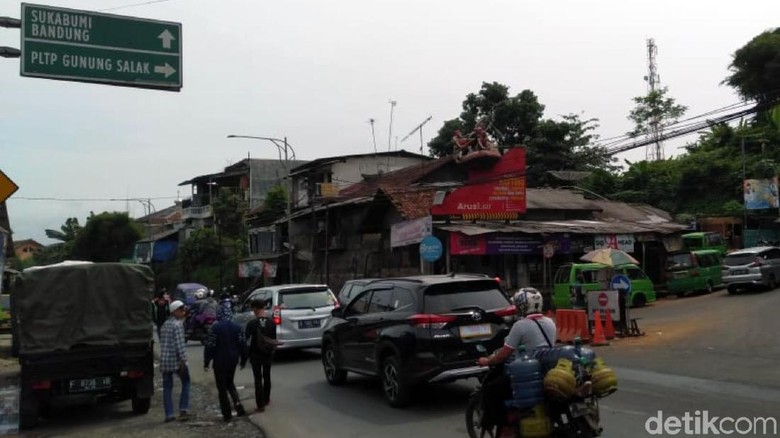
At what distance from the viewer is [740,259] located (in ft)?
84.8

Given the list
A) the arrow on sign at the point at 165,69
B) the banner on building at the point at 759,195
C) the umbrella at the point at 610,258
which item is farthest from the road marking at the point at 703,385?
the banner on building at the point at 759,195

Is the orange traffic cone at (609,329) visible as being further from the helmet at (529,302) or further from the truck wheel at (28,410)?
the truck wheel at (28,410)

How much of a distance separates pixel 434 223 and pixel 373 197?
443 cm

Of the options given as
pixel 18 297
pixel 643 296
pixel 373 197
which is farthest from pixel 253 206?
pixel 18 297

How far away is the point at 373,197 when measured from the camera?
1186 inches

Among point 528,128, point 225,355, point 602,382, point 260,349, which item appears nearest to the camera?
point 602,382

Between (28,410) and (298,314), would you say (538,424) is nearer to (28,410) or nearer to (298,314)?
(28,410)

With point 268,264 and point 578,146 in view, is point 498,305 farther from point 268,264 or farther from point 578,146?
point 578,146

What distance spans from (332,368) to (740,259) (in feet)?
65.6

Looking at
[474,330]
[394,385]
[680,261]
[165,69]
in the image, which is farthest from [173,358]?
[680,261]

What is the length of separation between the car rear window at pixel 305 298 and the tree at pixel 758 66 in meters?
42.3

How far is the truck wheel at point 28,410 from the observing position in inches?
387

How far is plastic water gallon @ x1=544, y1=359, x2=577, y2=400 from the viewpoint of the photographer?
209 inches

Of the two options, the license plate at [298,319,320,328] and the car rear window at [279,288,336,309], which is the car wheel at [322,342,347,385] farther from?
the car rear window at [279,288,336,309]
